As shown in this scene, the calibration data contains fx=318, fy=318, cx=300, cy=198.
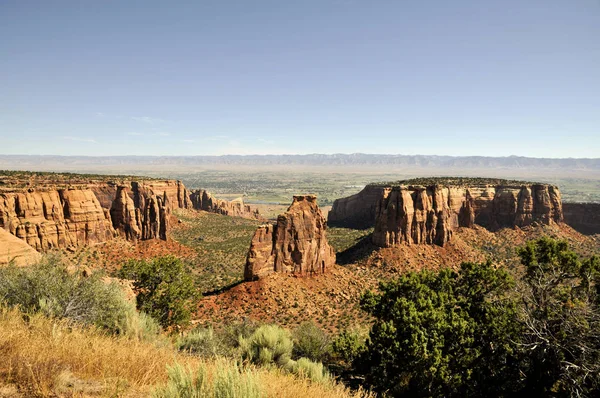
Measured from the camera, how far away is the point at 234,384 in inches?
230

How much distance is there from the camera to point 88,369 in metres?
7.25

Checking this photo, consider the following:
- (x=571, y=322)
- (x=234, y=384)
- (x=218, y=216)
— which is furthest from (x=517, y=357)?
(x=218, y=216)

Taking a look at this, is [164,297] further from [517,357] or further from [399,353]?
[517,357]

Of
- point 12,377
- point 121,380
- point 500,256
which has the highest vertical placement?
point 12,377

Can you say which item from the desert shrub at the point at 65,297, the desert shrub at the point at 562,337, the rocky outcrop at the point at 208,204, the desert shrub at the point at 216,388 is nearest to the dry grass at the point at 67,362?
the desert shrub at the point at 216,388

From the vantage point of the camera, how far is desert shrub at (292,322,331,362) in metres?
21.5

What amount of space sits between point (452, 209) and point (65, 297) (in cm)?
6580

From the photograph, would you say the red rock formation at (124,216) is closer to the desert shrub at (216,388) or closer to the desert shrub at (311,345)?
the desert shrub at (311,345)

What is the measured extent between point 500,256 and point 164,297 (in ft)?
184

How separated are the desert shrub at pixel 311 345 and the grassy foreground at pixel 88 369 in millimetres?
13892

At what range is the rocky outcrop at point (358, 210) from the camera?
90781 mm

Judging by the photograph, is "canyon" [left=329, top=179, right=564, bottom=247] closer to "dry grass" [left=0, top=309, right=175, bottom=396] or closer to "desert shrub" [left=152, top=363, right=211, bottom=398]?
"dry grass" [left=0, top=309, right=175, bottom=396]

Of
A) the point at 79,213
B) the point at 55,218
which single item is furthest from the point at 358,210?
the point at 55,218

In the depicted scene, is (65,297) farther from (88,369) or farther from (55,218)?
(55,218)
